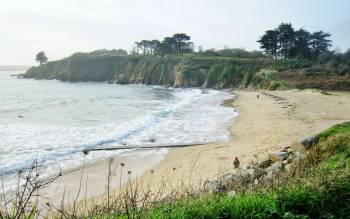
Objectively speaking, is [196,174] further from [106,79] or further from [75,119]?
[106,79]

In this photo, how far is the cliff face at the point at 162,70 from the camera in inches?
2724

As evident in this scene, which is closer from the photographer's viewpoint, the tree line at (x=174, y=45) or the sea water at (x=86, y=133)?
the sea water at (x=86, y=133)

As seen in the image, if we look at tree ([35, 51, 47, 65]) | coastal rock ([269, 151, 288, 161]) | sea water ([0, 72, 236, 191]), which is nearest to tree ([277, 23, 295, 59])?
sea water ([0, 72, 236, 191])

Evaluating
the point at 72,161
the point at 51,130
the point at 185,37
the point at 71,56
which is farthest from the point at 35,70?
the point at 72,161

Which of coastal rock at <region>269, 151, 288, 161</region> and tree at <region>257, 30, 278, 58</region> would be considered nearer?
coastal rock at <region>269, 151, 288, 161</region>

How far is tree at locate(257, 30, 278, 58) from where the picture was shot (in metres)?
78.3

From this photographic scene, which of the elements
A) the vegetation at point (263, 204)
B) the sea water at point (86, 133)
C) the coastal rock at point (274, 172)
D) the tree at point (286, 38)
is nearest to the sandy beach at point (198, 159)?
the sea water at point (86, 133)

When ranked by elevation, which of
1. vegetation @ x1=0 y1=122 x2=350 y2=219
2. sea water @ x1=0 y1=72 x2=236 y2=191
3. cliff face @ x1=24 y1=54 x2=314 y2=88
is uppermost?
cliff face @ x1=24 y1=54 x2=314 y2=88

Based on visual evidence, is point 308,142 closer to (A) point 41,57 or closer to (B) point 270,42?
(B) point 270,42

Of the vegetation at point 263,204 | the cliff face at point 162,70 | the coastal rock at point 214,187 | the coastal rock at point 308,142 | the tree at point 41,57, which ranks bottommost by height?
the coastal rock at point 214,187

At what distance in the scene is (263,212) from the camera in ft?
16.0

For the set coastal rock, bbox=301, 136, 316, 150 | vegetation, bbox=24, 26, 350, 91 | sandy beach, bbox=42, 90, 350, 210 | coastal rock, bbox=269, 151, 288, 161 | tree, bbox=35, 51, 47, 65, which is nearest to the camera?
coastal rock, bbox=301, 136, 316, 150

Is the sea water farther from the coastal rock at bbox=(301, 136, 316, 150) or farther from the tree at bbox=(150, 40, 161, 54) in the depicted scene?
the tree at bbox=(150, 40, 161, 54)

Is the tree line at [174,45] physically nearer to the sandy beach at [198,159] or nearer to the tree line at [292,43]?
the tree line at [292,43]
